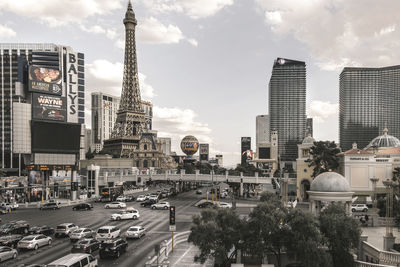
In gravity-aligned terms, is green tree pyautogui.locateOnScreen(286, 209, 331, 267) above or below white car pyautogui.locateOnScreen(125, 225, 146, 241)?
above

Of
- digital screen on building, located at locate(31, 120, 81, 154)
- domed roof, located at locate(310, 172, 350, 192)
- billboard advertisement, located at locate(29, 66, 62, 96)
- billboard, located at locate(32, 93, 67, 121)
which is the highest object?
billboard advertisement, located at locate(29, 66, 62, 96)

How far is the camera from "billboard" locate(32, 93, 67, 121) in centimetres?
7625

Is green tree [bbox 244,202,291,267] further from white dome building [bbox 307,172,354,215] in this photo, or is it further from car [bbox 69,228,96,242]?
car [bbox 69,228,96,242]

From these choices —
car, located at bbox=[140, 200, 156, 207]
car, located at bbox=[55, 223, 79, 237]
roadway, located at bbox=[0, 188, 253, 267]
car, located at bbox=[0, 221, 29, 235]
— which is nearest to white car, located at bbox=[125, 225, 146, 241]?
roadway, located at bbox=[0, 188, 253, 267]

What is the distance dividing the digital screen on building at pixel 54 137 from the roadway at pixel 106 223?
21.5 metres

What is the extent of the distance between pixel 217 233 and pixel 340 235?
946 cm

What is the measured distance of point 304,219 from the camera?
74.3 ft

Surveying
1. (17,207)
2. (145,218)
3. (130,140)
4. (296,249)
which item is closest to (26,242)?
(145,218)

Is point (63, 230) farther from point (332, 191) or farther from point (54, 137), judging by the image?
point (54, 137)

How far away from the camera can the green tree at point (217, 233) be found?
23.1 metres

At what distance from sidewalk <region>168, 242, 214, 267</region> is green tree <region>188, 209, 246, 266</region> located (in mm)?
4131

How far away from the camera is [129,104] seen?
7505 inches

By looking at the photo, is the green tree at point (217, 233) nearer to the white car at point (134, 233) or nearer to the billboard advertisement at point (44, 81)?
the white car at point (134, 233)

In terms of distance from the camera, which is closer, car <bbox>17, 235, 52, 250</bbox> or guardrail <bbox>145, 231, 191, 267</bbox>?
guardrail <bbox>145, 231, 191, 267</bbox>
